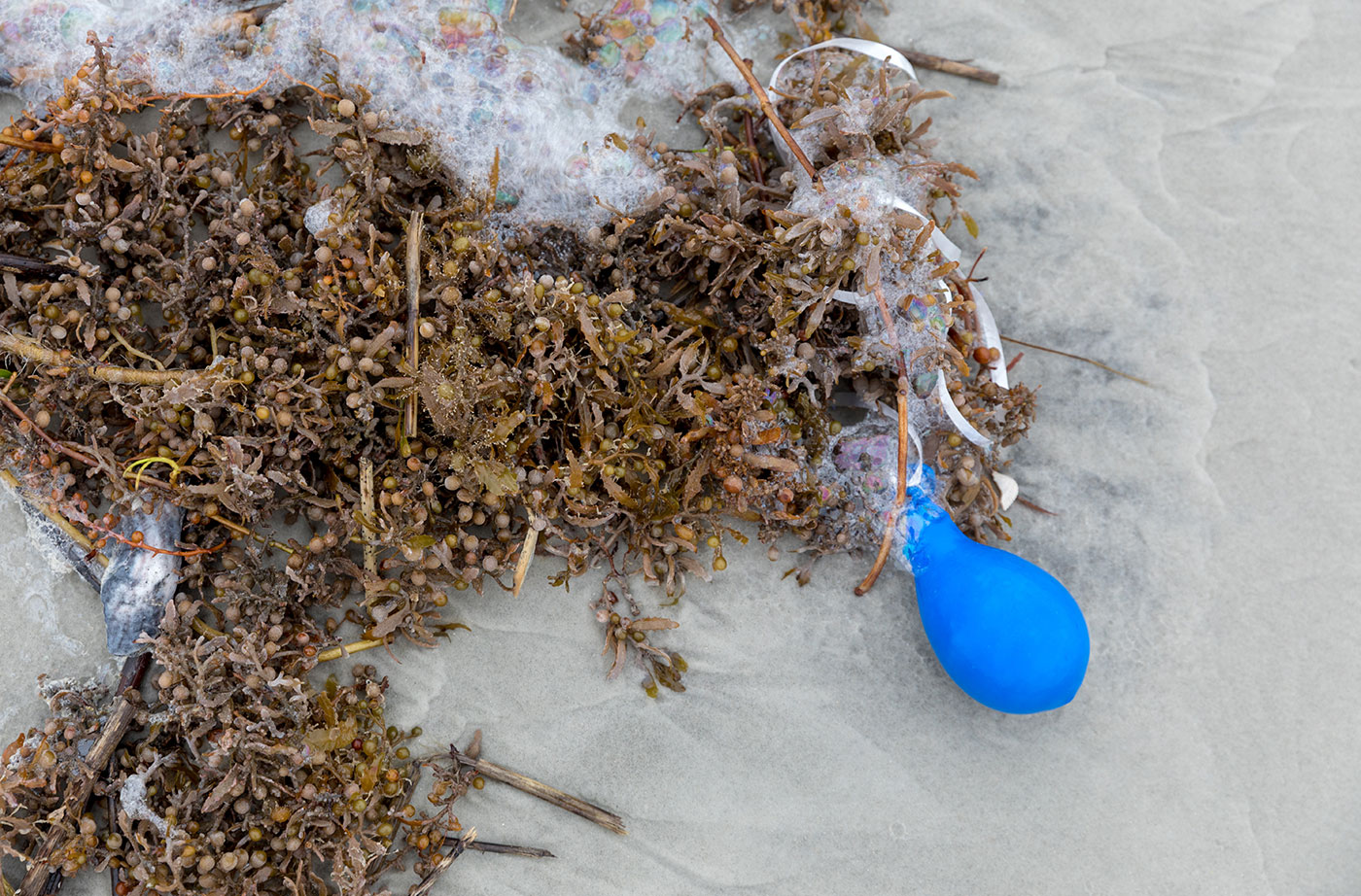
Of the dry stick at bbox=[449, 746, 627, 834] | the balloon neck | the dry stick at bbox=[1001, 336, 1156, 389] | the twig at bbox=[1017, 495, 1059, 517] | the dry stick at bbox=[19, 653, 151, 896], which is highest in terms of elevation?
the dry stick at bbox=[1001, 336, 1156, 389]

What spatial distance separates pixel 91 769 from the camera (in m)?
2.39

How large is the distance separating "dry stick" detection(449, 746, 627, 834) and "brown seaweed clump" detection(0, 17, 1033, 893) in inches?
4.5

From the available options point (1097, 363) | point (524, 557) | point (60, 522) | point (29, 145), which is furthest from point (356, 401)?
point (1097, 363)

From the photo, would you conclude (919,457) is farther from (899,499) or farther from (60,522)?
(60,522)

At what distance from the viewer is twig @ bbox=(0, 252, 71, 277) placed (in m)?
2.48

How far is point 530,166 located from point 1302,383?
259cm

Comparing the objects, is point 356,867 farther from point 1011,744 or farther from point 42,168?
point 42,168

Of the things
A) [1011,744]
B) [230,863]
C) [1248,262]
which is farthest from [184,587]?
[1248,262]

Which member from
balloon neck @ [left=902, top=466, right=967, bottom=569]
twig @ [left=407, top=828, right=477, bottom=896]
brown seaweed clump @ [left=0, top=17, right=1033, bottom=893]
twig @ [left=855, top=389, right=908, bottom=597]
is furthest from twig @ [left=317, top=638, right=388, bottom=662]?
balloon neck @ [left=902, top=466, right=967, bottom=569]

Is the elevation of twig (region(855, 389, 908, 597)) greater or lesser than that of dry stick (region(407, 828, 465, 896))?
greater

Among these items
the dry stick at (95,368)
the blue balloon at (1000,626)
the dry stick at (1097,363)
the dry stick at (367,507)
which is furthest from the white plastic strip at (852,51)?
the dry stick at (95,368)

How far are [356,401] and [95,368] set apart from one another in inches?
29.9

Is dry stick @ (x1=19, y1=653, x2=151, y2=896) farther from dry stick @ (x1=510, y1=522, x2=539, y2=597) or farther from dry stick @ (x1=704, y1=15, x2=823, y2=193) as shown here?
dry stick @ (x1=704, y1=15, x2=823, y2=193)

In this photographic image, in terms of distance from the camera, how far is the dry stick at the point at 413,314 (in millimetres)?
2447
